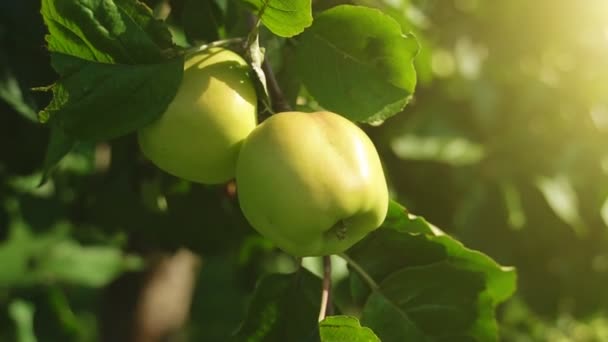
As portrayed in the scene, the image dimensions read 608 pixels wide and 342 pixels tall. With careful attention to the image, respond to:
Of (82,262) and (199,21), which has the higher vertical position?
(199,21)

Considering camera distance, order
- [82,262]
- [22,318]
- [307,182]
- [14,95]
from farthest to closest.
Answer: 1. [82,262]
2. [22,318]
3. [14,95]
4. [307,182]

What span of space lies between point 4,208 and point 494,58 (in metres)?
1.13

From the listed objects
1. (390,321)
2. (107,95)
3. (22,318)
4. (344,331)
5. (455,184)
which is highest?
(107,95)

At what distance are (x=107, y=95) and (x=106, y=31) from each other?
0.06 meters

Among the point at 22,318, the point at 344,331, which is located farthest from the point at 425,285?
the point at 22,318

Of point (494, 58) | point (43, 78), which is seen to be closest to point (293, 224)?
point (43, 78)

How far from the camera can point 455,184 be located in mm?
1945

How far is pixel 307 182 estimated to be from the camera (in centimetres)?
78

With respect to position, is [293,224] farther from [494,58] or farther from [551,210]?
[494,58]

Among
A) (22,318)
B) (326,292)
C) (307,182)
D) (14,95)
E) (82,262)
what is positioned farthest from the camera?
(82,262)

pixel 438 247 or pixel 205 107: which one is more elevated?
pixel 205 107

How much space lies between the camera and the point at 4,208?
1.75 metres

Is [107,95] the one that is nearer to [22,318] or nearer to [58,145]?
[58,145]

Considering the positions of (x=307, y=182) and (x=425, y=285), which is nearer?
(x=307, y=182)
